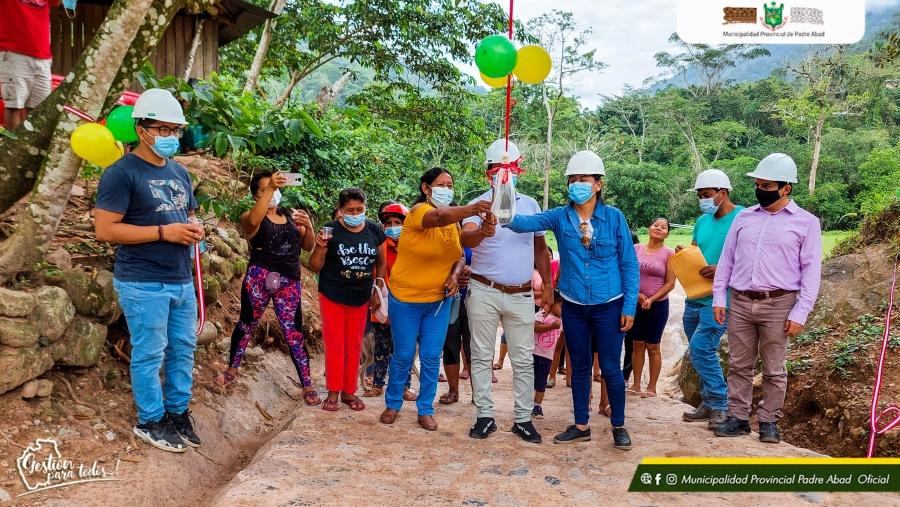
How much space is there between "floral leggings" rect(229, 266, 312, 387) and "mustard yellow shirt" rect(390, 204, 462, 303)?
87 centimetres

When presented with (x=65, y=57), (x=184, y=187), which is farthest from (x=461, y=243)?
(x=65, y=57)

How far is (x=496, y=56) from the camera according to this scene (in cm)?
352

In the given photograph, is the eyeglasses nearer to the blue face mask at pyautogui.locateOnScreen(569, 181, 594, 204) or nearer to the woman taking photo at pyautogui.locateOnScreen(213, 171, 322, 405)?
the woman taking photo at pyautogui.locateOnScreen(213, 171, 322, 405)

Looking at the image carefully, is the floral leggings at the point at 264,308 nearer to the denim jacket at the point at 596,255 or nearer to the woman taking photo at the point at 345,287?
the woman taking photo at the point at 345,287

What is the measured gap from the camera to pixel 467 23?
34.0 feet

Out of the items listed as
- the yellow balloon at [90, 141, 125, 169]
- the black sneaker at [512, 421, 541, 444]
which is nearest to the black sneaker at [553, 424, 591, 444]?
the black sneaker at [512, 421, 541, 444]

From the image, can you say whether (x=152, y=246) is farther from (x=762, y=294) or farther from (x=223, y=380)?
(x=762, y=294)

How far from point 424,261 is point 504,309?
60 cm

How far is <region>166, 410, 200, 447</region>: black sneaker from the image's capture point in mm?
3527

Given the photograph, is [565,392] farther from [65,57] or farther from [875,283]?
[65,57]

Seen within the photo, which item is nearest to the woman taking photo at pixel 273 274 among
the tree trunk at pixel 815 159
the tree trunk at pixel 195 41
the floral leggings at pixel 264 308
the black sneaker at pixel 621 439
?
the floral leggings at pixel 264 308

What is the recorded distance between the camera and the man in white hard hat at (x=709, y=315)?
14.4ft

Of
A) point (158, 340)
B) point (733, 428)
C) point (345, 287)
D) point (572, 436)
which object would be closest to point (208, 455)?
point (158, 340)

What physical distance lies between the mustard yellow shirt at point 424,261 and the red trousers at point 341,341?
1.78 ft
